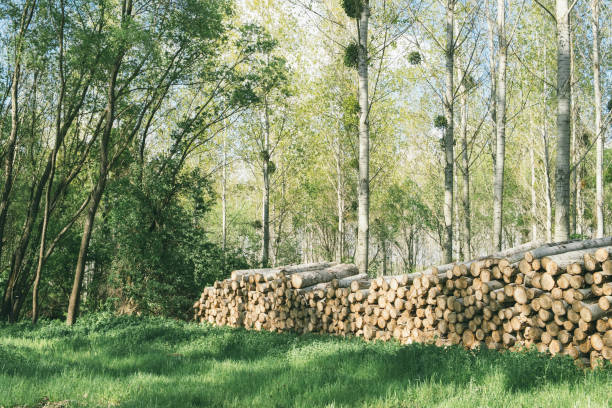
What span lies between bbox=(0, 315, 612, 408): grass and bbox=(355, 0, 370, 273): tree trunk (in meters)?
4.30

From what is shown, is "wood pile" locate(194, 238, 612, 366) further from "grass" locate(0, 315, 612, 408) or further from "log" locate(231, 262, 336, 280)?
"grass" locate(0, 315, 612, 408)

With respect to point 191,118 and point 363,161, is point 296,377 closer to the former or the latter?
point 363,161

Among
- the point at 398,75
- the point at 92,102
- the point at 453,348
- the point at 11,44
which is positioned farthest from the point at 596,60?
the point at 11,44

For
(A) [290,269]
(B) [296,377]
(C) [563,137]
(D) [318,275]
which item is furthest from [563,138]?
(B) [296,377]

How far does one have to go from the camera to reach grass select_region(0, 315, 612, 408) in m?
4.19

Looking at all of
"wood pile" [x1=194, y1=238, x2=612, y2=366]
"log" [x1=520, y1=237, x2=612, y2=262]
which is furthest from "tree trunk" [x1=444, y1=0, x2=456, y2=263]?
"log" [x1=520, y1=237, x2=612, y2=262]

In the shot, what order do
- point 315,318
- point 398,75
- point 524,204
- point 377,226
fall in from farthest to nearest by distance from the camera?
point 524,204 < point 377,226 < point 398,75 < point 315,318

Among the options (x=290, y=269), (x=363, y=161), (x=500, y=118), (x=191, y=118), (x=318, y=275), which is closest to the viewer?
(x=318, y=275)

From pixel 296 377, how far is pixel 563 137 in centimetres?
709

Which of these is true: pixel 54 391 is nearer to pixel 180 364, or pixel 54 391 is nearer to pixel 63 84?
pixel 180 364

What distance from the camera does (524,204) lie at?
38.1m

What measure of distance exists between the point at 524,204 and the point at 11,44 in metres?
37.6

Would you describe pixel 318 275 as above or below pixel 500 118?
below

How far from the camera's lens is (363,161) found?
475 inches
